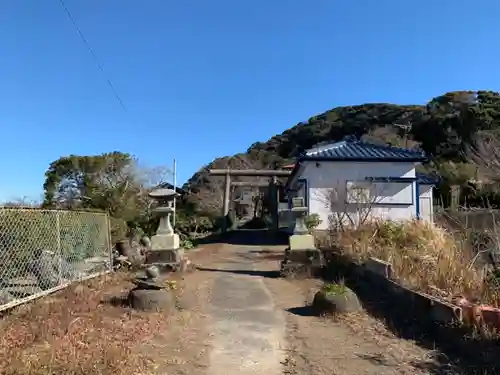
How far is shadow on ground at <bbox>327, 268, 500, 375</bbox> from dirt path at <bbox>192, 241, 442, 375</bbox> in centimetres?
14

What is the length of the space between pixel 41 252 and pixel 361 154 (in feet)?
52.5

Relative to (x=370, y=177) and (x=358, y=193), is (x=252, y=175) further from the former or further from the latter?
(x=358, y=193)

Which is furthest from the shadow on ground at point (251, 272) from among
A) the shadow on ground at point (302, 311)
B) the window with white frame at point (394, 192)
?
the window with white frame at point (394, 192)

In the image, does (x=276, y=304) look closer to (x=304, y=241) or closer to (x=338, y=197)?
(x=304, y=241)

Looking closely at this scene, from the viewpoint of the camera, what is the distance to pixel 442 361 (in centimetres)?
521

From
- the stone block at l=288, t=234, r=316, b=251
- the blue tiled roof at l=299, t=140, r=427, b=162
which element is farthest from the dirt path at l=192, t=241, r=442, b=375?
the blue tiled roof at l=299, t=140, r=427, b=162

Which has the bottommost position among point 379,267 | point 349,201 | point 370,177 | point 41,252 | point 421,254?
point 379,267

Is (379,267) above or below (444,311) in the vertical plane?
above

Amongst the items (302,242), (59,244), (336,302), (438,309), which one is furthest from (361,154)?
(59,244)

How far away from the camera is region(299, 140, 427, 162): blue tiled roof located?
2052 cm

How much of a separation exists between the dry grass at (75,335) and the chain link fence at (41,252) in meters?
0.29

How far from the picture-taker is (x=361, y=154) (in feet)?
69.0

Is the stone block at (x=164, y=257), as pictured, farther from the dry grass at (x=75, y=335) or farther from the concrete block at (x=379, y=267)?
the concrete block at (x=379, y=267)

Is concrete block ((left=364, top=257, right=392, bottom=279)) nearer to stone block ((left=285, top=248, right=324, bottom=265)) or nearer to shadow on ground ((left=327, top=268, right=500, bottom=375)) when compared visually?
shadow on ground ((left=327, top=268, right=500, bottom=375))
